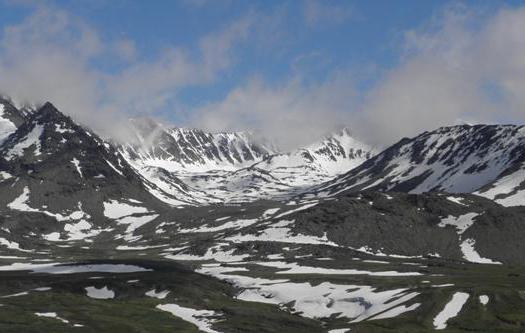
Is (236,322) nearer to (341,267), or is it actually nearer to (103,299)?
(103,299)

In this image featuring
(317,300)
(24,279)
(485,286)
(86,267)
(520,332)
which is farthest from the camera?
(86,267)

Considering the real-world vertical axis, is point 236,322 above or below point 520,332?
above

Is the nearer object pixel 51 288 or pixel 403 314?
pixel 403 314

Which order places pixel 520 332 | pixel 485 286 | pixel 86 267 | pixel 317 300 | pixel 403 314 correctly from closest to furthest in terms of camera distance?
pixel 520 332 → pixel 403 314 → pixel 485 286 → pixel 317 300 → pixel 86 267

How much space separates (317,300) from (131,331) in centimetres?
4513

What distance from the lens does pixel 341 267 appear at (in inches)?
7736

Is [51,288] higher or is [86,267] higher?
[86,267]

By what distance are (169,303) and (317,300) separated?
28.4 meters

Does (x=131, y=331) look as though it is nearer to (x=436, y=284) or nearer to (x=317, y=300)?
(x=317, y=300)

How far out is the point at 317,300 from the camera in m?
149

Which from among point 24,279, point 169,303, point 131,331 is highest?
point 24,279

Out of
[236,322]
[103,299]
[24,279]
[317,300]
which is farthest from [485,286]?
[24,279]

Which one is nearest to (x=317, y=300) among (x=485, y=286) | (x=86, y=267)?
(x=485, y=286)

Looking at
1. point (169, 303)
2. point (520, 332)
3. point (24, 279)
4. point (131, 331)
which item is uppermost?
point (24, 279)
